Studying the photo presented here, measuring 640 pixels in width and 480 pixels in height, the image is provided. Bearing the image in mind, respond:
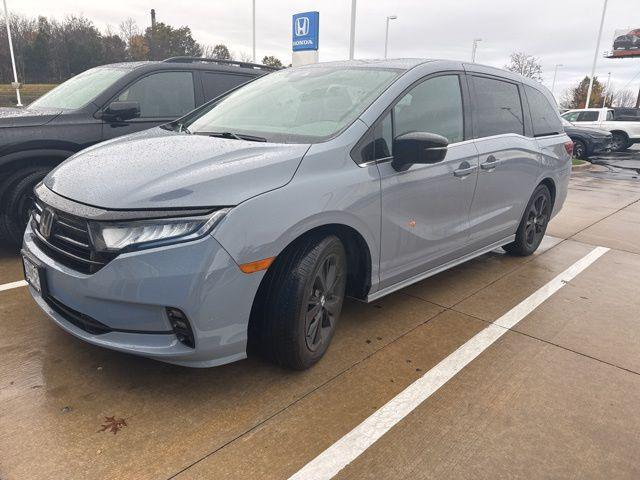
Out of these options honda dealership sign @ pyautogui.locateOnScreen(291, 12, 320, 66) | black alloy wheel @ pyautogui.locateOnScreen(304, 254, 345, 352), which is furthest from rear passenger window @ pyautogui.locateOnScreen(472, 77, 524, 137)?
honda dealership sign @ pyautogui.locateOnScreen(291, 12, 320, 66)

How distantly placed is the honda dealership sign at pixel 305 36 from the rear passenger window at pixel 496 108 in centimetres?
953

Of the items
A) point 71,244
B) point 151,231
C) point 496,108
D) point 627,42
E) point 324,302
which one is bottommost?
point 324,302

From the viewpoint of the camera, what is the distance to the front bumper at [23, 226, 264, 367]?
218 centimetres

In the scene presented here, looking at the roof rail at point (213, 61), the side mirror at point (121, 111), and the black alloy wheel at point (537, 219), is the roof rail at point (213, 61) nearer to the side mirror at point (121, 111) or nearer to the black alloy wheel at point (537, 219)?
the side mirror at point (121, 111)

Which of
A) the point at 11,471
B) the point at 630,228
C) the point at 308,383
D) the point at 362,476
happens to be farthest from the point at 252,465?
the point at 630,228

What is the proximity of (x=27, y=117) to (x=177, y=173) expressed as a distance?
2.76m

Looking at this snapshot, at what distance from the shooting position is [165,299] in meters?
2.18

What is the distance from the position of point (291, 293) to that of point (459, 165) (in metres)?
1.76

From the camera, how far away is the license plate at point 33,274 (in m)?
2.59

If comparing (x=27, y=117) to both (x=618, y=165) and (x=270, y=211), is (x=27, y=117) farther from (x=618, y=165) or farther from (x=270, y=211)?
(x=618, y=165)

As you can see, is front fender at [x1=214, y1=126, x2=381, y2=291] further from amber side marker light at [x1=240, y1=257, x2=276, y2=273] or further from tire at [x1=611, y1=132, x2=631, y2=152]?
tire at [x1=611, y1=132, x2=631, y2=152]

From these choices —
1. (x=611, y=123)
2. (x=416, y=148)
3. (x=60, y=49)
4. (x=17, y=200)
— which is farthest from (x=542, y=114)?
(x=60, y=49)

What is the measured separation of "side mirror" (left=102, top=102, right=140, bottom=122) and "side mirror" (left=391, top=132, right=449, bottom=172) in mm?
2826

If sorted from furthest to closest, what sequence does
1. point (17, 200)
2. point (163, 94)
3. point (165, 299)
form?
point (163, 94) < point (17, 200) < point (165, 299)
